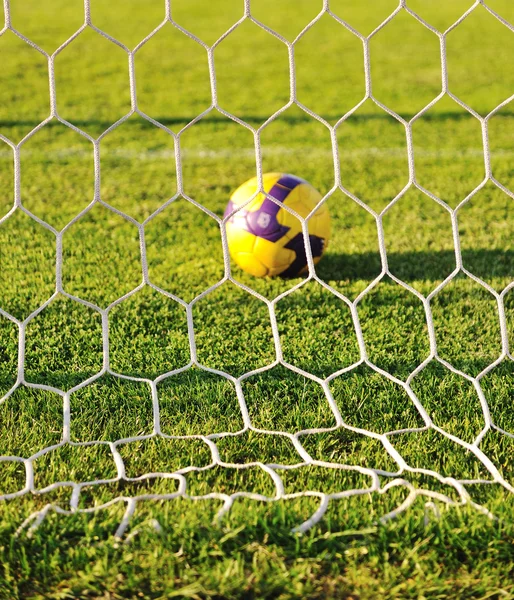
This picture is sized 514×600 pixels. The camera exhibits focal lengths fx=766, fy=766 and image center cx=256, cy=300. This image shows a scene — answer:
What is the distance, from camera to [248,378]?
112 inches

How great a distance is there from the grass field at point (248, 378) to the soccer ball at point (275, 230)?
10 centimetres

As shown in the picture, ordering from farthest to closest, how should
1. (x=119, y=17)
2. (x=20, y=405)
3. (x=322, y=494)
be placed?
(x=119, y=17) → (x=20, y=405) → (x=322, y=494)

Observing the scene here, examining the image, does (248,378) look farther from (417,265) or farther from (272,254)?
(417,265)

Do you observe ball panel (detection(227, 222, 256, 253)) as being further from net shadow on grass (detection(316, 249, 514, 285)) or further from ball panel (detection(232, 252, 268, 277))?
net shadow on grass (detection(316, 249, 514, 285))

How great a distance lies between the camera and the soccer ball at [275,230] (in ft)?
11.8

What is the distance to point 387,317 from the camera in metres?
3.34

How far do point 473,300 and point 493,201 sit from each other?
1574mm

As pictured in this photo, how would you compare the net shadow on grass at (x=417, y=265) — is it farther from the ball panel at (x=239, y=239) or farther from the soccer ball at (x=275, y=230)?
the ball panel at (x=239, y=239)

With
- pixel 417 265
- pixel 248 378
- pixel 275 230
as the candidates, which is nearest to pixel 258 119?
pixel 417 265

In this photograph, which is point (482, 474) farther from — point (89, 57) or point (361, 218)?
→ point (89, 57)

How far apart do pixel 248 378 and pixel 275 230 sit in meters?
1.00

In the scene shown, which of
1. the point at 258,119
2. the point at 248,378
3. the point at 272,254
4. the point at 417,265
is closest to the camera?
the point at 248,378

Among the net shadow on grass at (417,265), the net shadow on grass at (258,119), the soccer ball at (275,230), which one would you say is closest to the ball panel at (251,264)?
the soccer ball at (275,230)

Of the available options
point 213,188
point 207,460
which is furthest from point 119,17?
point 207,460
